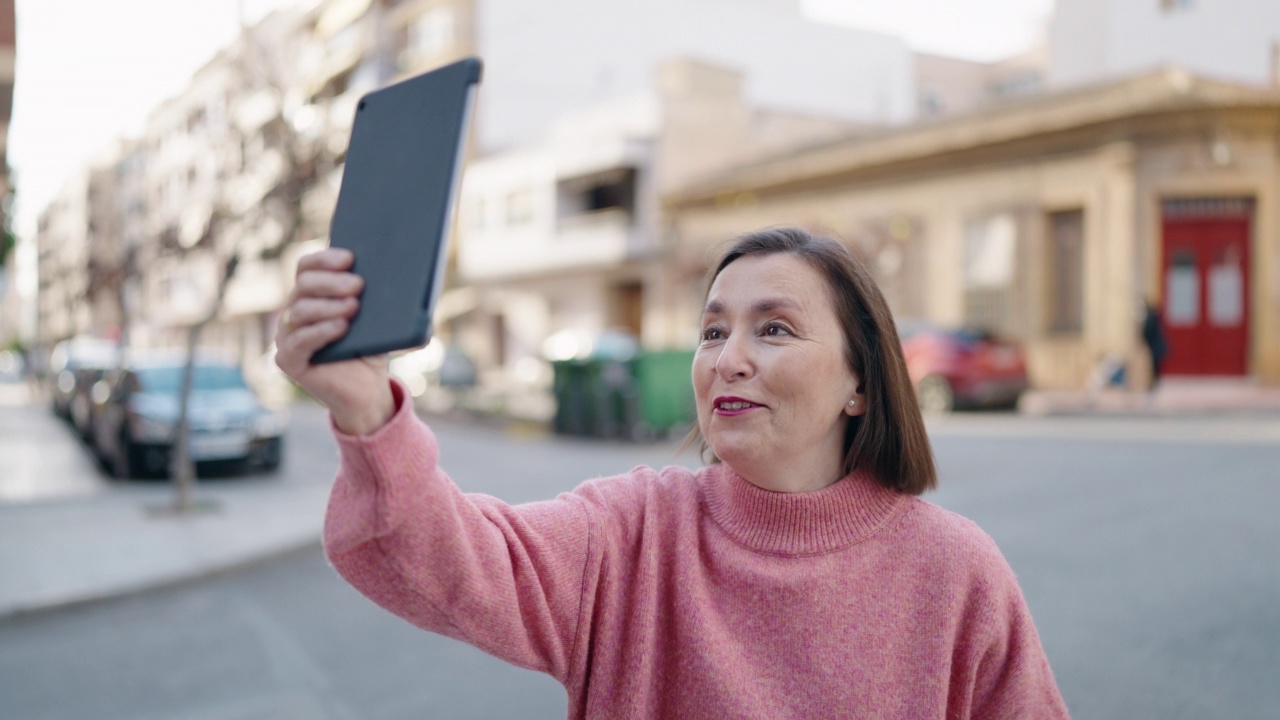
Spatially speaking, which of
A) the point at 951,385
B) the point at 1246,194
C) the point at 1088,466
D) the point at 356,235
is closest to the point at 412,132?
the point at 356,235

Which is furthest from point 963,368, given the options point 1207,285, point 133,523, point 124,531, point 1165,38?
point 124,531

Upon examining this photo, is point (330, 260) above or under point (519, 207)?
under

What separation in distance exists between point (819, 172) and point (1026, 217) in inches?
215

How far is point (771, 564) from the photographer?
169cm

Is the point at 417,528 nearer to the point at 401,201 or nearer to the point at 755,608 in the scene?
the point at 401,201

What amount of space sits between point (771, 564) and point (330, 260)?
2.76 feet

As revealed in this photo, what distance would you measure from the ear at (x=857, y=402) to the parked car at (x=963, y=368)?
47.0ft

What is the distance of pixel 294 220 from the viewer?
1093cm

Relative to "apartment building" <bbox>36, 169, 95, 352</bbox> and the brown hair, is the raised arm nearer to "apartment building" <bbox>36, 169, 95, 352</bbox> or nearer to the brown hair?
the brown hair

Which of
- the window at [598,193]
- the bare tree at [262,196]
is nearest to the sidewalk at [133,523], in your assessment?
the bare tree at [262,196]

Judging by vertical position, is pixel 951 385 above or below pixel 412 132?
below

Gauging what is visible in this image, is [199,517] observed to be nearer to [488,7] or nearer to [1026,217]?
[1026,217]

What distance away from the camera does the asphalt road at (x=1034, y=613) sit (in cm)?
435

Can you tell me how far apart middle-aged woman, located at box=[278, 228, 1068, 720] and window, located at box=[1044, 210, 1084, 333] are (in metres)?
20.1
